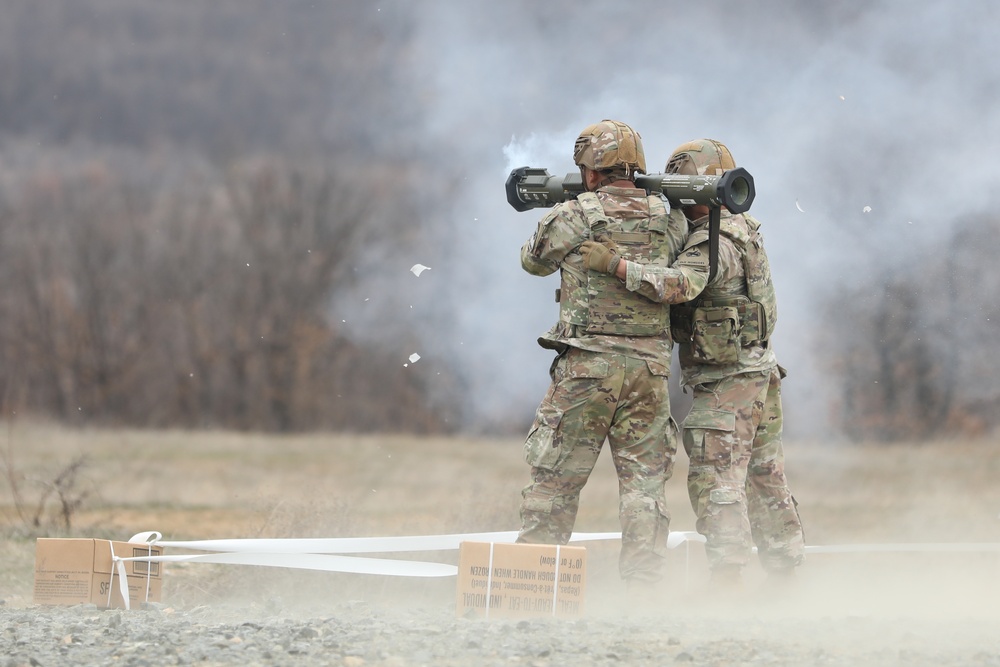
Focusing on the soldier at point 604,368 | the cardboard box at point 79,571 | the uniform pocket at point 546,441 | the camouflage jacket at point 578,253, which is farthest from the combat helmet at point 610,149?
the cardboard box at point 79,571

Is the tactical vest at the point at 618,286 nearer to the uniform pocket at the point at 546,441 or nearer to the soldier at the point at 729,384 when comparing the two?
the soldier at the point at 729,384

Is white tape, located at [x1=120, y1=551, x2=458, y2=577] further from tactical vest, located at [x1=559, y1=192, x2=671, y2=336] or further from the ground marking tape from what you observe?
tactical vest, located at [x1=559, y1=192, x2=671, y2=336]

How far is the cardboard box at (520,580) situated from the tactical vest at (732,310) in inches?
58.3

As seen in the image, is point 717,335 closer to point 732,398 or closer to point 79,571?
point 732,398

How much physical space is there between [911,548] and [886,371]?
2843 mm

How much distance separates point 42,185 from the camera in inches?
524

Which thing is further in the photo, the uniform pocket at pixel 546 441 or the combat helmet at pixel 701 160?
the combat helmet at pixel 701 160

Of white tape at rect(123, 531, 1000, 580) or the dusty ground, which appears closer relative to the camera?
the dusty ground

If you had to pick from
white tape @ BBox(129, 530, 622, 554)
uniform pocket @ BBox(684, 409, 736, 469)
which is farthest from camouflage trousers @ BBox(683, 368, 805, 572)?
white tape @ BBox(129, 530, 622, 554)

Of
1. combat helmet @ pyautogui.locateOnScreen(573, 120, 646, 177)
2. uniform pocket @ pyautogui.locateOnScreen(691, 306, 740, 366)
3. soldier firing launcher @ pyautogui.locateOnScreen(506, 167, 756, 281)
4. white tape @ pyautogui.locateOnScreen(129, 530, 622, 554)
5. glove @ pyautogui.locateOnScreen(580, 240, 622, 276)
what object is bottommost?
white tape @ pyautogui.locateOnScreen(129, 530, 622, 554)

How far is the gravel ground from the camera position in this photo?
420cm

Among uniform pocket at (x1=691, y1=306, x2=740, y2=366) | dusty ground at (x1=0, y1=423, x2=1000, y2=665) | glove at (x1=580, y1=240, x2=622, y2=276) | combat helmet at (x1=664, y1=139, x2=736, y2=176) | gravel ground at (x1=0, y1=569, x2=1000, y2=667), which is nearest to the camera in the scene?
gravel ground at (x1=0, y1=569, x2=1000, y2=667)

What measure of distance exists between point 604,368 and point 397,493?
4649mm

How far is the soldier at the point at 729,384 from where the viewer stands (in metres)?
6.01
